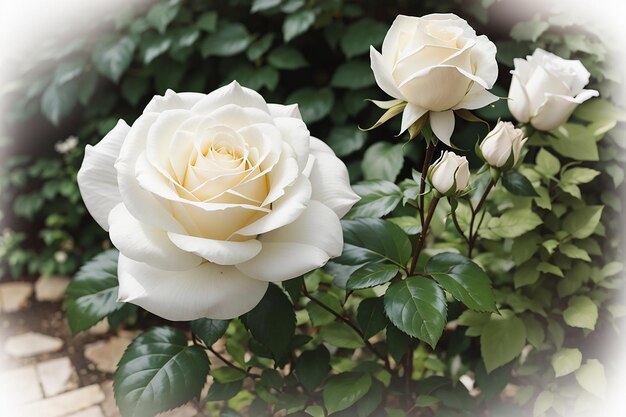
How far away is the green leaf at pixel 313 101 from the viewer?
75.0 inches

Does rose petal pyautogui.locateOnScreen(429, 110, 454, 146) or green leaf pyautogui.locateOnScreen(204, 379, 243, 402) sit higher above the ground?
rose petal pyautogui.locateOnScreen(429, 110, 454, 146)

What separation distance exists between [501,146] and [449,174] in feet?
0.42

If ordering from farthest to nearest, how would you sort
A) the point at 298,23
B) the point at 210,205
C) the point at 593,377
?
the point at 298,23
the point at 593,377
the point at 210,205

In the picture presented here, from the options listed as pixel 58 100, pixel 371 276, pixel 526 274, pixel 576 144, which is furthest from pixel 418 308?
pixel 58 100

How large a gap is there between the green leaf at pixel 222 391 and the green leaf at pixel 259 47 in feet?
3.49

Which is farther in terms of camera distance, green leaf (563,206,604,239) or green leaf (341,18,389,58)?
green leaf (341,18,389,58)

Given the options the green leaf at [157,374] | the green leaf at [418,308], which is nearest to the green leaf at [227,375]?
the green leaf at [157,374]

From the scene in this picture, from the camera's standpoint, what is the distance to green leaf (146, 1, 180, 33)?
201cm

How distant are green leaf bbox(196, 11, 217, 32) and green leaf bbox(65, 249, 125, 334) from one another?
42.2 inches

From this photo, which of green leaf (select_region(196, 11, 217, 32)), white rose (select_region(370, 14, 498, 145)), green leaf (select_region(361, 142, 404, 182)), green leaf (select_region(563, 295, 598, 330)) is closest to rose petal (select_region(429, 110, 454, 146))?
white rose (select_region(370, 14, 498, 145))

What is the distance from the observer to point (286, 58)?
6.40ft

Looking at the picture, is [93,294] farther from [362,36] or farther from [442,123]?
[362,36]

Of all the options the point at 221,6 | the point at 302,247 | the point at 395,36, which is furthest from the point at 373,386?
the point at 221,6

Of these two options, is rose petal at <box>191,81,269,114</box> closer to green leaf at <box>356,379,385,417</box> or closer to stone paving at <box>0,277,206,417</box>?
green leaf at <box>356,379,385,417</box>
